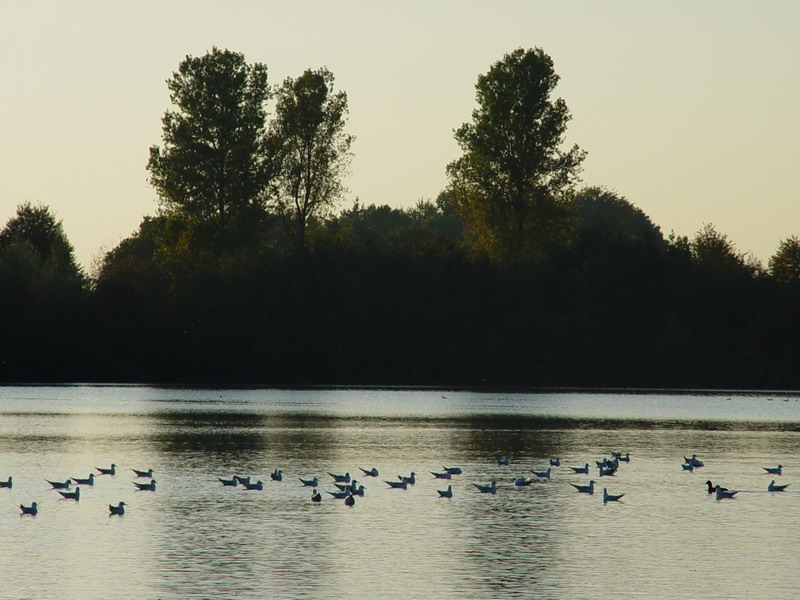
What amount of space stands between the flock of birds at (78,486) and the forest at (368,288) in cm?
8274

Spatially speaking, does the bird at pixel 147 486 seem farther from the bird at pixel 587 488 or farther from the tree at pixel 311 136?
the tree at pixel 311 136

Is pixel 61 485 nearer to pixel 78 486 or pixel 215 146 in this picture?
pixel 78 486

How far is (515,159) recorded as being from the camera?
129000 millimetres

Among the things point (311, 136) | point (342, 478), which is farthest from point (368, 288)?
point (342, 478)

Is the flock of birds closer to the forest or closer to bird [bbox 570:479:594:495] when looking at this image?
bird [bbox 570:479:594:495]

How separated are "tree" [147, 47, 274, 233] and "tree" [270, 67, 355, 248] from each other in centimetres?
215

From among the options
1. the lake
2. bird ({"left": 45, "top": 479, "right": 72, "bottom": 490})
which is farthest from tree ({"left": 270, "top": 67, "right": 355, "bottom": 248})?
bird ({"left": 45, "top": 479, "right": 72, "bottom": 490})

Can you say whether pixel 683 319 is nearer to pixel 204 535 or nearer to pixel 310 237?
pixel 310 237

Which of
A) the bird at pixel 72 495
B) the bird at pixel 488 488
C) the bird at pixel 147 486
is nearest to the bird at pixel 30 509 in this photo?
the bird at pixel 72 495

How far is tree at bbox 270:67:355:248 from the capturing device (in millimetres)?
132625

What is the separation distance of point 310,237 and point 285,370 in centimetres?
1430

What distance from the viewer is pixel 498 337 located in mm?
136375

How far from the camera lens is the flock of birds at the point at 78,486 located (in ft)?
124

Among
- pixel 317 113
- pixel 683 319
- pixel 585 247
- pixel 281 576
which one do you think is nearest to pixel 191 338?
pixel 317 113
